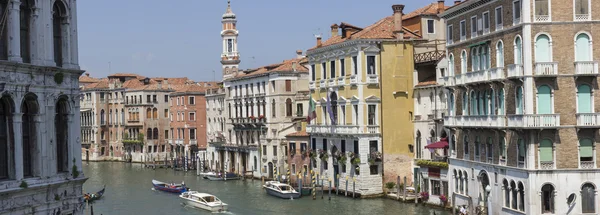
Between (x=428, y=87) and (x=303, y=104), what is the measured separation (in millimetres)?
13562

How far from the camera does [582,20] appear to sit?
24.1m

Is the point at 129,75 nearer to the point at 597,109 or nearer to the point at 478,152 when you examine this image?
the point at 478,152

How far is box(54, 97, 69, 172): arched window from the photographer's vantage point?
15922 mm

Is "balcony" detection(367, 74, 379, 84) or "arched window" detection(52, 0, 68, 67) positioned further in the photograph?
"balcony" detection(367, 74, 379, 84)

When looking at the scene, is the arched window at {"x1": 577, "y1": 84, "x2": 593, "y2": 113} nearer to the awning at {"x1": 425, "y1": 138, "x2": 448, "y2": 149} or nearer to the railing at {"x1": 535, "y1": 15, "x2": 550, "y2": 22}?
the railing at {"x1": 535, "y1": 15, "x2": 550, "y2": 22}

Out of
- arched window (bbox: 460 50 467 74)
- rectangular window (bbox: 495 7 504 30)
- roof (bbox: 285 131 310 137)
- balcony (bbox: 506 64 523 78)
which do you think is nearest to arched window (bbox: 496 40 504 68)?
rectangular window (bbox: 495 7 504 30)

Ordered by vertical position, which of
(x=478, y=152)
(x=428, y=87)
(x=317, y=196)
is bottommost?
(x=317, y=196)

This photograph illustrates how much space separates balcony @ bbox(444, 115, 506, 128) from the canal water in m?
3.44

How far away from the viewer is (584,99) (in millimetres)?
24250

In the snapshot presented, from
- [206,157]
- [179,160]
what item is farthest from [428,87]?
[179,160]

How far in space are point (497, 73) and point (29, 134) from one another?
51.6 ft

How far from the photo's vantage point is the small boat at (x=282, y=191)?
3922 centimetres

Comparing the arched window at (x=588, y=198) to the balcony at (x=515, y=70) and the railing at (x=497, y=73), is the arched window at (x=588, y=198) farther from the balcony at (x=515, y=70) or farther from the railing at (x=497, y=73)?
the railing at (x=497, y=73)

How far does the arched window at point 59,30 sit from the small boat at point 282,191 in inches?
949
